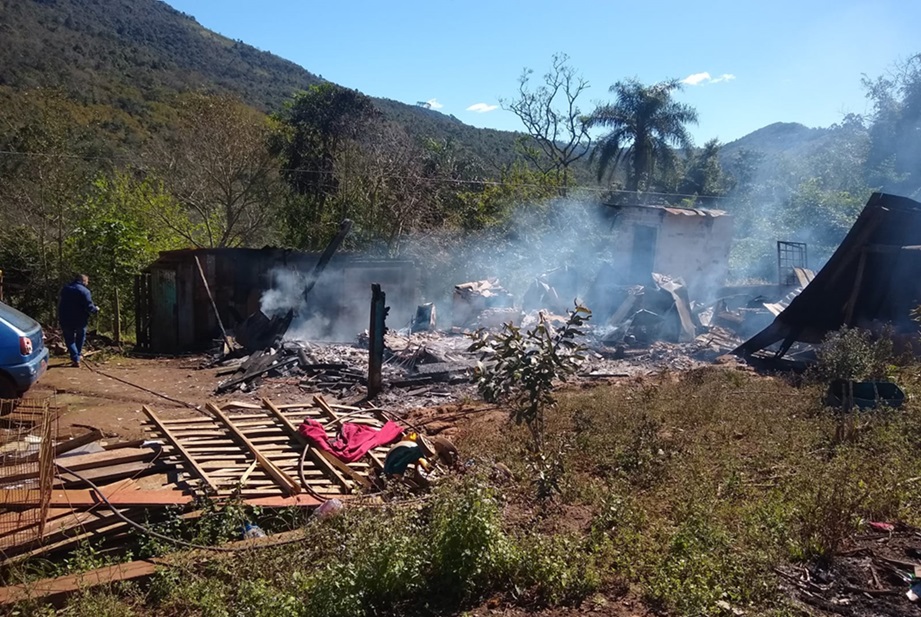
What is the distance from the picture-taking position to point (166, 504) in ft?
15.9

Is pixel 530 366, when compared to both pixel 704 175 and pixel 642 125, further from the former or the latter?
pixel 704 175

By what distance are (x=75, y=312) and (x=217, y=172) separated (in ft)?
28.0

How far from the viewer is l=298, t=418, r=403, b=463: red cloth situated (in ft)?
20.7

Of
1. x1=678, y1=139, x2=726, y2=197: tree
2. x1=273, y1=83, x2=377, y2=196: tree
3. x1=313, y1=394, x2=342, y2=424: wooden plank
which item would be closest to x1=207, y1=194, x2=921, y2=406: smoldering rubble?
x1=313, y1=394, x2=342, y2=424: wooden plank

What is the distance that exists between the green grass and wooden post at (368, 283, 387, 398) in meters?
3.57

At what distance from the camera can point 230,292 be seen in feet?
46.4

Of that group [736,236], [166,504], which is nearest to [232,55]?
[736,236]

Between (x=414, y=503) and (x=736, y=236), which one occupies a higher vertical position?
(x=736, y=236)

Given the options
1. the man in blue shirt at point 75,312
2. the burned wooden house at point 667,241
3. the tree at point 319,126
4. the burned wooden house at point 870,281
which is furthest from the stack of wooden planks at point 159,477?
the tree at point 319,126

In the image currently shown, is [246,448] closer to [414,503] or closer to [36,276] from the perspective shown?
[414,503]

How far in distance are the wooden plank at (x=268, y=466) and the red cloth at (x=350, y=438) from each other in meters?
0.60

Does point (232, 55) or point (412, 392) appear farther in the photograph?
point (232, 55)

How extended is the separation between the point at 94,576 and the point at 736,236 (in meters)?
34.8

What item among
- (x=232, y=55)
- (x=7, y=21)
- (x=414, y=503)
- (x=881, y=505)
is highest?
(x=232, y=55)
